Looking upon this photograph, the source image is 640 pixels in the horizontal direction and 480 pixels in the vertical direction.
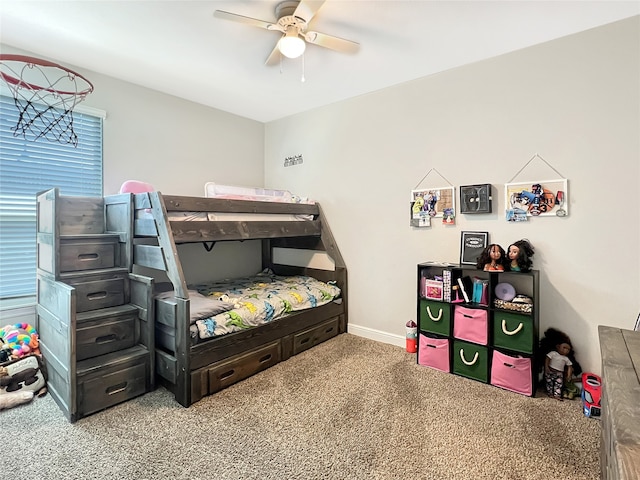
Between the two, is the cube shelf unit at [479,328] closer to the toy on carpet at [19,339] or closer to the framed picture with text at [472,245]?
the framed picture with text at [472,245]

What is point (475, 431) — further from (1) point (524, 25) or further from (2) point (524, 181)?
(1) point (524, 25)

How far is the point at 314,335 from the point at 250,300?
0.75 metres

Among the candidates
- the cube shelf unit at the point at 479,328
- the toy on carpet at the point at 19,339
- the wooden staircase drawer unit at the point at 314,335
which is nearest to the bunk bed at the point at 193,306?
the wooden staircase drawer unit at the point at 314,335

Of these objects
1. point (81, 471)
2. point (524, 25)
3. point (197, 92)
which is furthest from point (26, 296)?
point (524, 25)

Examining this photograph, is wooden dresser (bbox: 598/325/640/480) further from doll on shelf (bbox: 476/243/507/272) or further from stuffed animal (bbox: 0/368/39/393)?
stuffed animal (bbox: 0/368/39/393)

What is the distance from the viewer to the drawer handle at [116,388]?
6.61 ft

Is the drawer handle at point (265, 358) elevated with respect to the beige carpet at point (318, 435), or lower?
elevated

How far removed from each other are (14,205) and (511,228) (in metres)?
3.75

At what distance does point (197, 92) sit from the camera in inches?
127

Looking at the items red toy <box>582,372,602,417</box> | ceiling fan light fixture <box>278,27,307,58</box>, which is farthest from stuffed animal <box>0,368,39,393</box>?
red toy <box>582,372,602,417</box>

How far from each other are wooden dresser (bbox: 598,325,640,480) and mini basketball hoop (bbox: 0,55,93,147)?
3261mm

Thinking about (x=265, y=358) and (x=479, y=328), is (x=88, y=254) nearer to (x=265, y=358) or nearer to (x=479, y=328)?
(x=265, y=358)

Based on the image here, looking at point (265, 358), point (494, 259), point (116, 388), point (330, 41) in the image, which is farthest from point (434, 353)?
point (330, 41)

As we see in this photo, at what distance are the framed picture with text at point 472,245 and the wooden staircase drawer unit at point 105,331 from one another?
2494 mm
